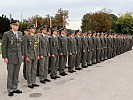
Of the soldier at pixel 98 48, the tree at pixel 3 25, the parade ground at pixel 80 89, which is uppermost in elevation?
the tree at pixel 3 25

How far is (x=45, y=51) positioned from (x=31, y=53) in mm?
778

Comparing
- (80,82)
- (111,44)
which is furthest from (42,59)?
(111,44)

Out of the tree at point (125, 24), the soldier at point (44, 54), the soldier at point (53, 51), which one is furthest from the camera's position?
the tree at point (125, 24)

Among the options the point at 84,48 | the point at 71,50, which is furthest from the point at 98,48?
the point at 71,50

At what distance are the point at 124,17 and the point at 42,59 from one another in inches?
2282

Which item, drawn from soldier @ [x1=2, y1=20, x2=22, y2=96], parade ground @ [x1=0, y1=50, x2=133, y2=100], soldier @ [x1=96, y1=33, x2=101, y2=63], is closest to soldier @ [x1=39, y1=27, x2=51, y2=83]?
parade ground @ [x1=0, y1=50, x2=133, y2=100]

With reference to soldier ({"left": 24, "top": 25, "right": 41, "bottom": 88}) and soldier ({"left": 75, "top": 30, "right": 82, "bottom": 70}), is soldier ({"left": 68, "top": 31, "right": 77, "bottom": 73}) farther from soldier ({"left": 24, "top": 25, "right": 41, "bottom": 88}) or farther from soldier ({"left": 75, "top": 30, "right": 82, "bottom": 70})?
soldier ({"left": 24, "top": 25, "right": 41, "bottom": 88})

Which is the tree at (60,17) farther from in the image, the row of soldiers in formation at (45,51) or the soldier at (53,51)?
the soldier at (53,51)

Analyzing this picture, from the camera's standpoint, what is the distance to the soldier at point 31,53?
6.83 meters

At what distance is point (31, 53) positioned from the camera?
6.86 meters

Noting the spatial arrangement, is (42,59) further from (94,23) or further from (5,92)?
(94,23)

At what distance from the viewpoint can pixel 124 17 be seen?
62688 millimetres

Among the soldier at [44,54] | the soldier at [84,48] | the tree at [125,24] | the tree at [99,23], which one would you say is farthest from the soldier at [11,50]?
the tree at [125,24]

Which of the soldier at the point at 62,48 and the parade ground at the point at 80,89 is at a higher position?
the soldier at the point at 62,48
